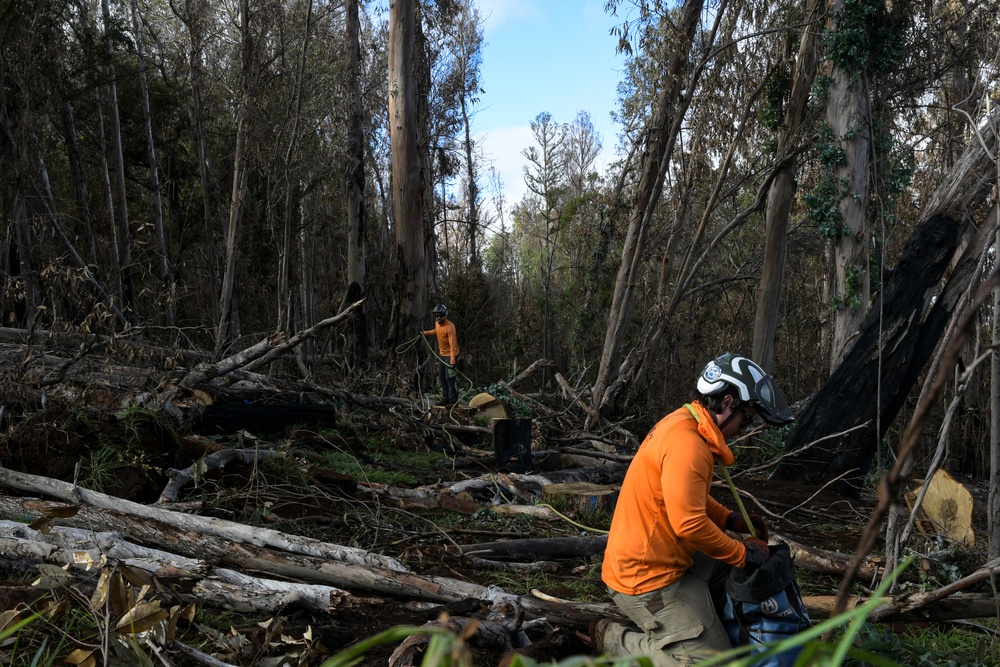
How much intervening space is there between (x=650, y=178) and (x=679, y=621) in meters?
10.4

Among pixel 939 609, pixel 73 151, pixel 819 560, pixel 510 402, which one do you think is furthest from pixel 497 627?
pixel 73 151

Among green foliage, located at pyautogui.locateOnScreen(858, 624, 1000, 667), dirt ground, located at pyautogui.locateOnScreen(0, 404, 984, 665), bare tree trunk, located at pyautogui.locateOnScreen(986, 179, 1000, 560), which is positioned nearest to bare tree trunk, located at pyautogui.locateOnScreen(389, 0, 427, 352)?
dirt ground, located at pyautogui.locateOnScreen(0, 404, 984, 665)

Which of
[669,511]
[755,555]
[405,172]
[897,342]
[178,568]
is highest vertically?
[405,172]

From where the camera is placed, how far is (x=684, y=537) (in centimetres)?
337

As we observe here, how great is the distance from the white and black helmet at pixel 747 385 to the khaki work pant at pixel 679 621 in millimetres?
821

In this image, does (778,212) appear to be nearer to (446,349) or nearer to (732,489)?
(446,349)

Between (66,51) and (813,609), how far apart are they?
19.4 meters

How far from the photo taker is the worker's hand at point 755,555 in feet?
11.4

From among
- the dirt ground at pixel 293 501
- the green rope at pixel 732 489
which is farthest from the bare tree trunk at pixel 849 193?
the green rope at pixel 732 489

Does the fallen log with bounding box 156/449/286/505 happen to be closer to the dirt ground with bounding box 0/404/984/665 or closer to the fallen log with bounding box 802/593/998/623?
the dirt ground with bounding box 0/404/984/665

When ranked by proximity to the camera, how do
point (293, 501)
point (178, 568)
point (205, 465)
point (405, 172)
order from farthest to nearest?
point (405, 172) → point (293, 501) → point (205, 465) → point (178, 568)

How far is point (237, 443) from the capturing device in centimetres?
766

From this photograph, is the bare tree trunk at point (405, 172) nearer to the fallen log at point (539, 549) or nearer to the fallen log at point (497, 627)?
the fallen log at point (539, 549)

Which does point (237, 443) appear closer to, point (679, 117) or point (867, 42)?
point (679, 117)
